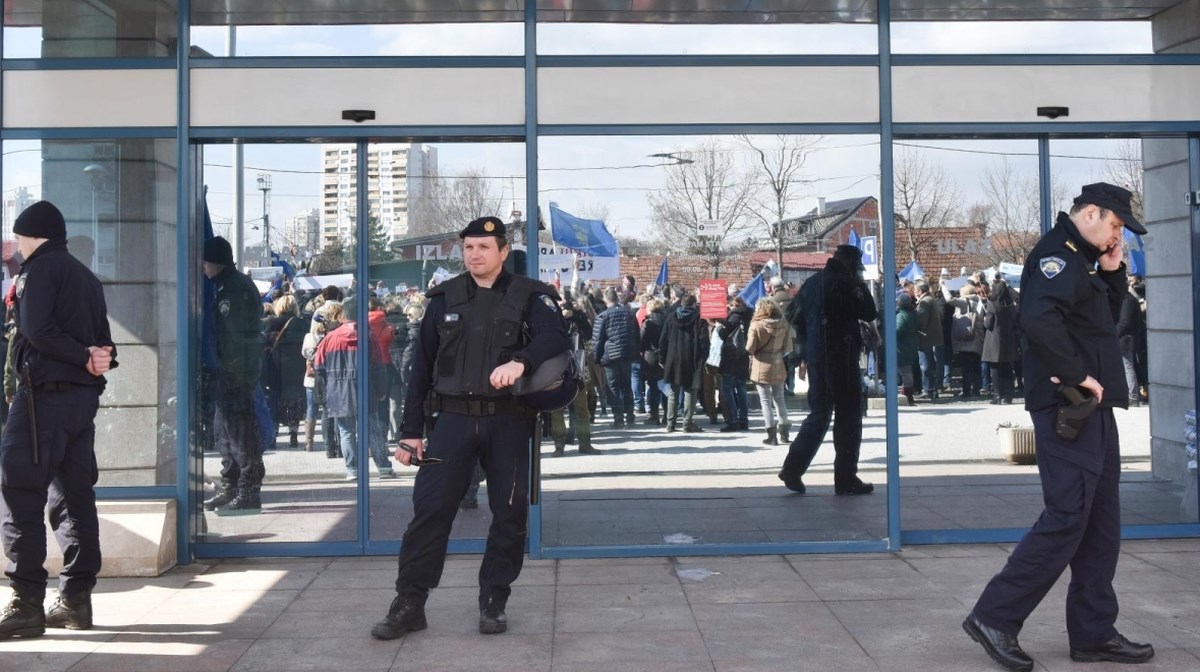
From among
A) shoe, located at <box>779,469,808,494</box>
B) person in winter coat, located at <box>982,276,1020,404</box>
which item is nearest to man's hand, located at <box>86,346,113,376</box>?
shoe, located at <box>779,469,808,494</box>

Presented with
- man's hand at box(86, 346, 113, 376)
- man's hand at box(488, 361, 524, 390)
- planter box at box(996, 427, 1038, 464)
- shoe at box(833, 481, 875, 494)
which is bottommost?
shoe at box(833, 481, 875, 494)

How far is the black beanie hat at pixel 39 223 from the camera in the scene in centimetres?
573

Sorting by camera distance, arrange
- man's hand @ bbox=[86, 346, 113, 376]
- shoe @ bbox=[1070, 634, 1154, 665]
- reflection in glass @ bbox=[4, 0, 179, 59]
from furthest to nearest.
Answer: reflection in glass @ bbox=[4, 0, 179, 59], man's hand @ bbox=[86, 346, 113, 376], shoe @ bbox=[1070, 634, 1154, 665]

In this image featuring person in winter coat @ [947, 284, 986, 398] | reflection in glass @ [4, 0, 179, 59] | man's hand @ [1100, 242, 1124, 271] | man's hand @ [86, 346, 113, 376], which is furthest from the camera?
person in winter coat @ [947, 284, 986, 398]

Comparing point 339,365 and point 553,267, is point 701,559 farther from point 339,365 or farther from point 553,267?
point 339,365

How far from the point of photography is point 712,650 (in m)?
5.34

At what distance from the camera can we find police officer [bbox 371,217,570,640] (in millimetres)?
5559

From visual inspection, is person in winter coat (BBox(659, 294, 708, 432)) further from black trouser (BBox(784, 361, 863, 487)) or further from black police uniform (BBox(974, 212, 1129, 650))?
black police uniform (BBox(974, 212, 1129, 650))

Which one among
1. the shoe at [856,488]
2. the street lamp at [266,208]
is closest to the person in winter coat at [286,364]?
the street lamp at [266,208]

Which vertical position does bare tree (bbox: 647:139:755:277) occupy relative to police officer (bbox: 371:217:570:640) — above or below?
above

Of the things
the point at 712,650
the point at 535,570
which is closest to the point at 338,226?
the point at 535,570

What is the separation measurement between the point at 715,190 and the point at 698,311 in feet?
2.40

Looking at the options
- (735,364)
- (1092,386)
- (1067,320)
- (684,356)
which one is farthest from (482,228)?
(1092,386)

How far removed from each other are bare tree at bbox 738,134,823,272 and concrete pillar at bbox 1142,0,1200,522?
7.17 ft
